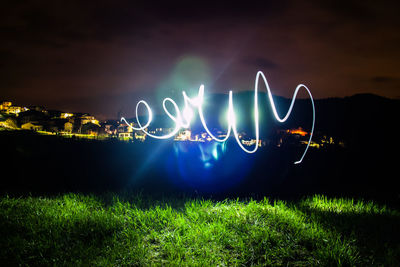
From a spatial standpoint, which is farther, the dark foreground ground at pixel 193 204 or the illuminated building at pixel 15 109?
the illuminated building at pixel 15 109

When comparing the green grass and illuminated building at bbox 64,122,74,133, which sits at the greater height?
illuminated building at bbox 64,122,74,133

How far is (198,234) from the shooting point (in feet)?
11.9

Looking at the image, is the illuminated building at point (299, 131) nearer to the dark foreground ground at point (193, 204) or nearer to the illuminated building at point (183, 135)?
the dark foreground ground at point (193, 204)

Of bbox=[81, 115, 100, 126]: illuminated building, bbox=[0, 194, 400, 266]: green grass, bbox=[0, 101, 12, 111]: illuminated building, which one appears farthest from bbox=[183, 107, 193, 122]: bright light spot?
bbox=[0, 101, 12, 111]: illuminated building

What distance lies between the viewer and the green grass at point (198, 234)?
3.06 m

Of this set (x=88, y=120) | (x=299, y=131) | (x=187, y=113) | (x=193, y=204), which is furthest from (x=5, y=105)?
(x=299, y=131)

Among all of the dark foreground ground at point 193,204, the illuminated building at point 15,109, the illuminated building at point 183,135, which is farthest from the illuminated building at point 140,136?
the illuminated building at point 15,109

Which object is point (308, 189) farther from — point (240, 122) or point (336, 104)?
point (336, 104)

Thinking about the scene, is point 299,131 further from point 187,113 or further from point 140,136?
point 140,136

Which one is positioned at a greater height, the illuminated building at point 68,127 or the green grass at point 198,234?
the illuminated building at point 68,127

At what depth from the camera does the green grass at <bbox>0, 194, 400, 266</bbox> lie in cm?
306

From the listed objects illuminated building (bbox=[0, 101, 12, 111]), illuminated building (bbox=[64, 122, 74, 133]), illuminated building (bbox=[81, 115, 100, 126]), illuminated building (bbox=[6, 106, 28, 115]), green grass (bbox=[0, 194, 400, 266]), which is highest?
illuminated building (bbox=[0, 101, 12, 111])

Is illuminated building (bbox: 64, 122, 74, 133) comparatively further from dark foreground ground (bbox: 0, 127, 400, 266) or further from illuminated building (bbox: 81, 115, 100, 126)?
dark foreground ground (bbox: 0, 127, 400, 266)

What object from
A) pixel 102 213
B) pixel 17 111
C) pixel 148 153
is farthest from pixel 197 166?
pixel 17 111
